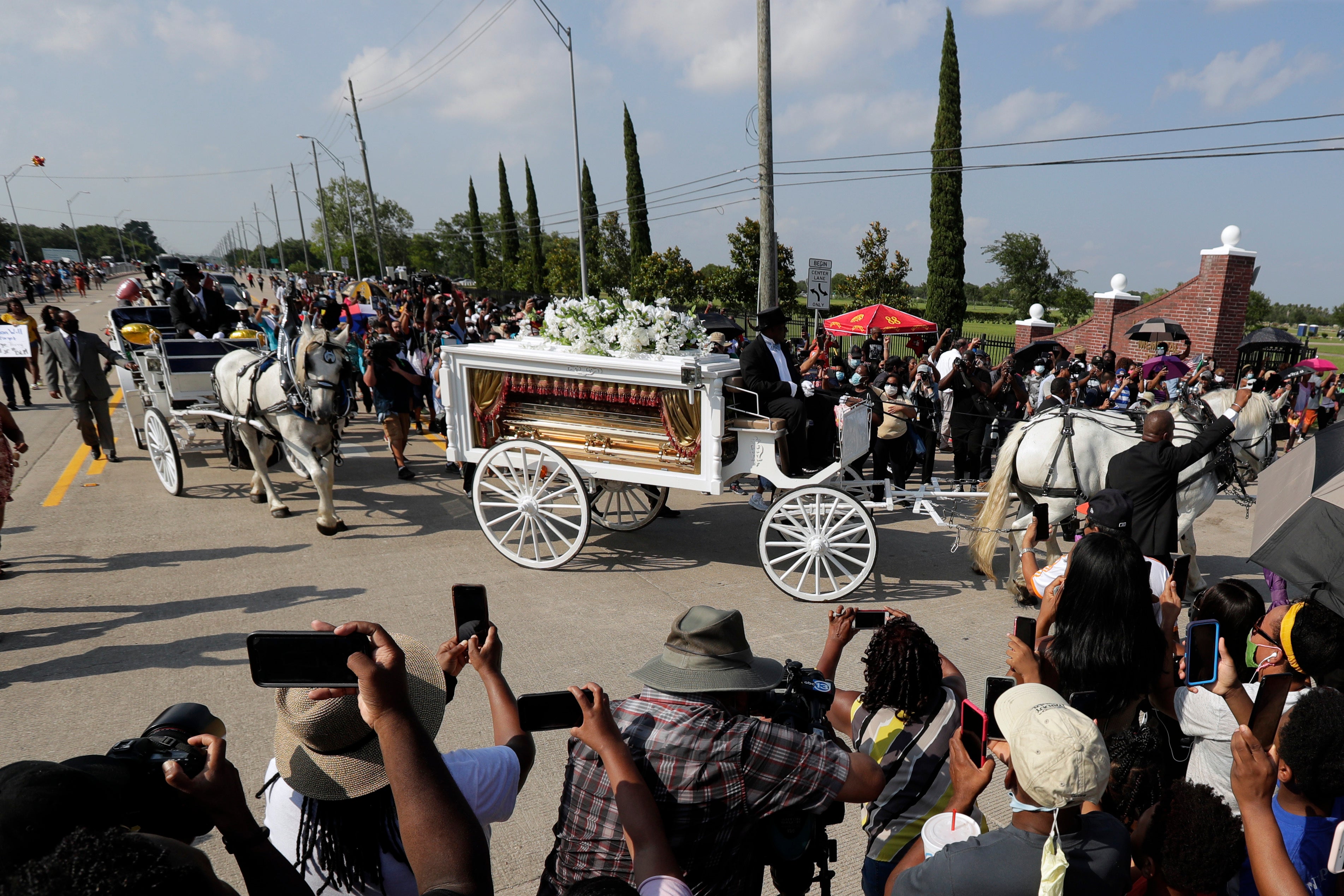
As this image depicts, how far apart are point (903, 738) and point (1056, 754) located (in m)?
0.62

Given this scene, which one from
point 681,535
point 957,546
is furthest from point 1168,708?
point 681,535

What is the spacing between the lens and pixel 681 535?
7.75m

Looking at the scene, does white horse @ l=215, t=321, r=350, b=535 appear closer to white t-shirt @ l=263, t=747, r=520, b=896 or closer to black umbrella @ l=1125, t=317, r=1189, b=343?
white t-shirt @ l=263, t=747, r=520, b=896

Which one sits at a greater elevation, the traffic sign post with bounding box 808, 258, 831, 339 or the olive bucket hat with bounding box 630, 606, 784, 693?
the traffic sign post with bounding box 808, 258, 831, 339

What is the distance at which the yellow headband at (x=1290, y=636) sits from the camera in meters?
2.79

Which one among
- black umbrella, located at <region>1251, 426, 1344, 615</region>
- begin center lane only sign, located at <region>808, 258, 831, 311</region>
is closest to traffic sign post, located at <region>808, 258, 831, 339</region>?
begin center lane only sign, located at <region>808, 258, 831, 311</region>

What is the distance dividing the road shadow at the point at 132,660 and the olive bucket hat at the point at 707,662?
406cm

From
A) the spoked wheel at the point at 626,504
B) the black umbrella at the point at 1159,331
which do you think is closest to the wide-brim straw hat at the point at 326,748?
the spoked wheel at the point at 626,504

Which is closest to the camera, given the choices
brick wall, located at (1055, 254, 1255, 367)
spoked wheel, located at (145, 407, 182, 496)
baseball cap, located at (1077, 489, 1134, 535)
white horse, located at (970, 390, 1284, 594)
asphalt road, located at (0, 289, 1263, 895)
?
baseball cap, located at (1077, 489, 1134, 535)

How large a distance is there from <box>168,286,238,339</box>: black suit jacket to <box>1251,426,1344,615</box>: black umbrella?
11384mm

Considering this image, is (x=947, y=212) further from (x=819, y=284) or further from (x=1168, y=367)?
(x=819, y=284)

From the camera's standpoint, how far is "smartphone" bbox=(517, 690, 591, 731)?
1806mm

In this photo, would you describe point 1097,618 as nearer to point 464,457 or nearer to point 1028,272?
point 464,457

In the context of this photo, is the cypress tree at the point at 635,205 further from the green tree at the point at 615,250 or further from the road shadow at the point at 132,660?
the road shadow at the point at 132,660
